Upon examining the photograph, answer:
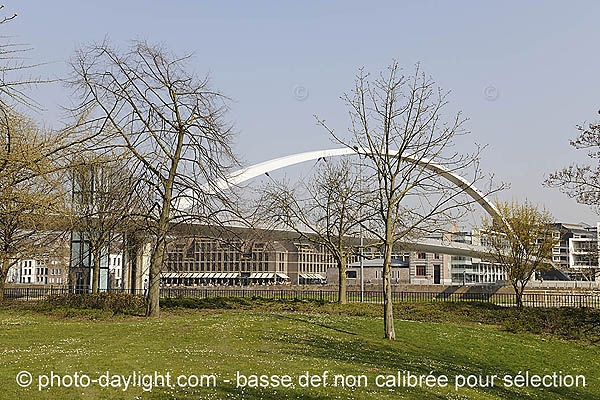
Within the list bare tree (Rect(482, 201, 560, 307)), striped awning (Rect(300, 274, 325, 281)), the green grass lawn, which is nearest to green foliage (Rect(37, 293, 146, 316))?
the green grass lawn

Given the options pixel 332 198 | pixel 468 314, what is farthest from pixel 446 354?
pixel 332 198

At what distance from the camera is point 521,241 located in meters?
33.9

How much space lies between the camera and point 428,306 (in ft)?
97.8

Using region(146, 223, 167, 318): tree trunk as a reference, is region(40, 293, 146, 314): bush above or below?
below

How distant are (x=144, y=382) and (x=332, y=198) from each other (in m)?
23.7

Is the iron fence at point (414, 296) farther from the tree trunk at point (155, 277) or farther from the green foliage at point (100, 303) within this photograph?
the tree trunk at point (155, 277)

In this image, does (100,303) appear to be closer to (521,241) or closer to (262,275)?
(521,241)

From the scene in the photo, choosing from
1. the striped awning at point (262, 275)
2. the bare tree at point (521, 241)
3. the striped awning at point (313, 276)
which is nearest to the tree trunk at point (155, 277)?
the bare tree at point (521, 241)

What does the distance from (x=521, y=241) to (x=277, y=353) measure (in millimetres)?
23026

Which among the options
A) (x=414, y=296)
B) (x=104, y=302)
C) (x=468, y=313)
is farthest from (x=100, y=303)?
(x=414, y=296)

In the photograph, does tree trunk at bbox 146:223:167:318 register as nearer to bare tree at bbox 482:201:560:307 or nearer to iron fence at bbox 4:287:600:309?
iron fence at bbox 4:287:600:309

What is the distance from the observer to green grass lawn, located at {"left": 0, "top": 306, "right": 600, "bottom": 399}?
11109 mm

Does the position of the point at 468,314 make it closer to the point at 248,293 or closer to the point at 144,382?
the point at 144,382

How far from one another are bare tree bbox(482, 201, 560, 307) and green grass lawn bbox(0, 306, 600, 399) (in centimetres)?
1141
